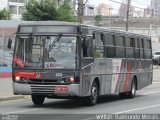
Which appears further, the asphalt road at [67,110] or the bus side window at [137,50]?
the bus side window at [137,50]

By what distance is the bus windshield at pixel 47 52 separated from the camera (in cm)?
1666

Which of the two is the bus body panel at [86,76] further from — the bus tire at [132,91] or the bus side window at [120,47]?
the bus tire at [132,91]

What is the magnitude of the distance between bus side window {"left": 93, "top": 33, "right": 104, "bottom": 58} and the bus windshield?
1.61 meters

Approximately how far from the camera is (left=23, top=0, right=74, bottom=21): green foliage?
4878 centimetres

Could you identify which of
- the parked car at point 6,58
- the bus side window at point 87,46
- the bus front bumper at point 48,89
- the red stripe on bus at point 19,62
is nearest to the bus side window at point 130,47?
the bus side window at point 87,46

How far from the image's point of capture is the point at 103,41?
1916 centimetres

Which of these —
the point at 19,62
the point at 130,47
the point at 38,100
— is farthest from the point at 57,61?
the point at 130,47

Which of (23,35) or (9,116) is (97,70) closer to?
(23,35)

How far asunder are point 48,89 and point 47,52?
1.22 meters

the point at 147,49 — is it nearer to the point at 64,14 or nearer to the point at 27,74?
the point at 27,74

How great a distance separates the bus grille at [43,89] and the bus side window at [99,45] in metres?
2.40

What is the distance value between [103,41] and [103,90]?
5.97 feet

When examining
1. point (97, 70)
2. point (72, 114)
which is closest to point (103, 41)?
point (97, 70)

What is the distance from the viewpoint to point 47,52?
16797mm
